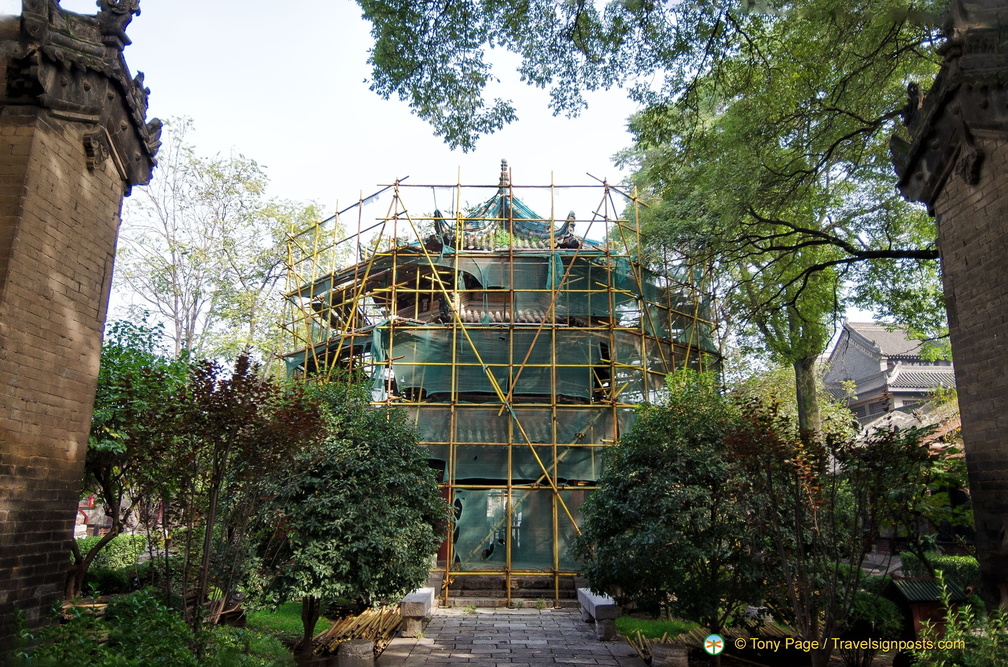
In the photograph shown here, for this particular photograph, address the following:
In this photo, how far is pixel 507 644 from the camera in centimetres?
1002

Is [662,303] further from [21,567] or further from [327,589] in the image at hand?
[21,567]

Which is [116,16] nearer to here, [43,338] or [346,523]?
[43,338]

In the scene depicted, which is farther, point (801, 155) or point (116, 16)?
point (801, 155)

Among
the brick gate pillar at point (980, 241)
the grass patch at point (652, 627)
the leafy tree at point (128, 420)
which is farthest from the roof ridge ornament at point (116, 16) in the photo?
the grass patch at point (652, 627)

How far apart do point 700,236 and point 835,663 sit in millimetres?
7130

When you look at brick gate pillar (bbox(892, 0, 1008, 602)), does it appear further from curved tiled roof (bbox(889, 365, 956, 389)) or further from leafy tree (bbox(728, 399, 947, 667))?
curved tiled roof (bbox(889, 365, 956, 389))

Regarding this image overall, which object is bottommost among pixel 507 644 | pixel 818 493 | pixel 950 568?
pixel 507 644

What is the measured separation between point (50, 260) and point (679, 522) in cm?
748

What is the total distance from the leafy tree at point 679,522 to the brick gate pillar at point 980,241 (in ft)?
8.07

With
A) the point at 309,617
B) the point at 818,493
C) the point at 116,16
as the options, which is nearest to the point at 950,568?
the point at 818,493

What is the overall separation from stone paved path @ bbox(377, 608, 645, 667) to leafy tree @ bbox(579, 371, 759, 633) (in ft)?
3.42

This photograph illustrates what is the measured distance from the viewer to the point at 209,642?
6.14 meters

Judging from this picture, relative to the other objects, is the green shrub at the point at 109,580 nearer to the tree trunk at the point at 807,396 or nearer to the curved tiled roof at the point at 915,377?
the tree trunk at the point at 807,396

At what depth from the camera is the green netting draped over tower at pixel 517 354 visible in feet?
45.6
